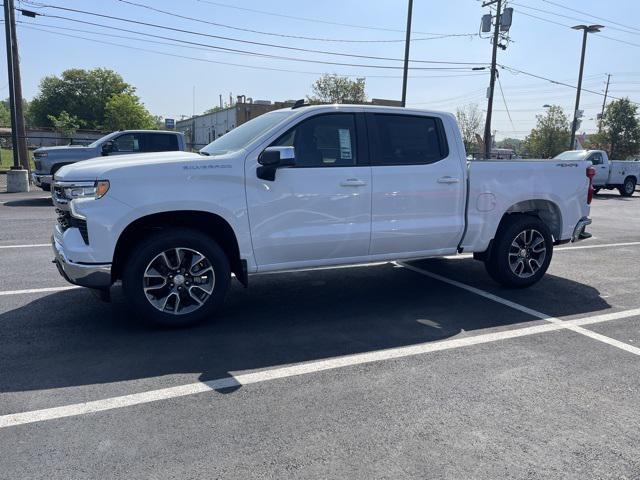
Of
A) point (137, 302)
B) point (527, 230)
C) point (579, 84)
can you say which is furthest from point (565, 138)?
point (137, 302)

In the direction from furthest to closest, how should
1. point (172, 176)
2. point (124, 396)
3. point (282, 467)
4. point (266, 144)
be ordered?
point (266, 144), point (172, 176), point (124, 396), point (282, 467)

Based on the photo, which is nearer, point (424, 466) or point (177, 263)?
point (424, 466)

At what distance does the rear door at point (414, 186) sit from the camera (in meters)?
5.28

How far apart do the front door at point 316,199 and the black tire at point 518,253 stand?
185cm

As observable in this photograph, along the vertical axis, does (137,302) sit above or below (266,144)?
below

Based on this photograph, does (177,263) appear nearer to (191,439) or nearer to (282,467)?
(191,439)

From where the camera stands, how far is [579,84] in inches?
1331

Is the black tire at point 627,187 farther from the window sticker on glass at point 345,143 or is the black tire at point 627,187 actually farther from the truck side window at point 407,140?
the window sticker on glass at point 345,143

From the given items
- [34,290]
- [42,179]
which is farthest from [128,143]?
[34,290]

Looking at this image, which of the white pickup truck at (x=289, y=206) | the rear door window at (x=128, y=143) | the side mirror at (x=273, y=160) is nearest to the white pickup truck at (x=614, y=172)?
the rear door window at (x=128, y=143)

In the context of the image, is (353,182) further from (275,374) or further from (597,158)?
(597,158)

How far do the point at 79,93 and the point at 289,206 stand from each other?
99.8 m

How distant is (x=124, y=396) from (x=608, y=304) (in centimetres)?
522

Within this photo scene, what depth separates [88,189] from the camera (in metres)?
4.25
